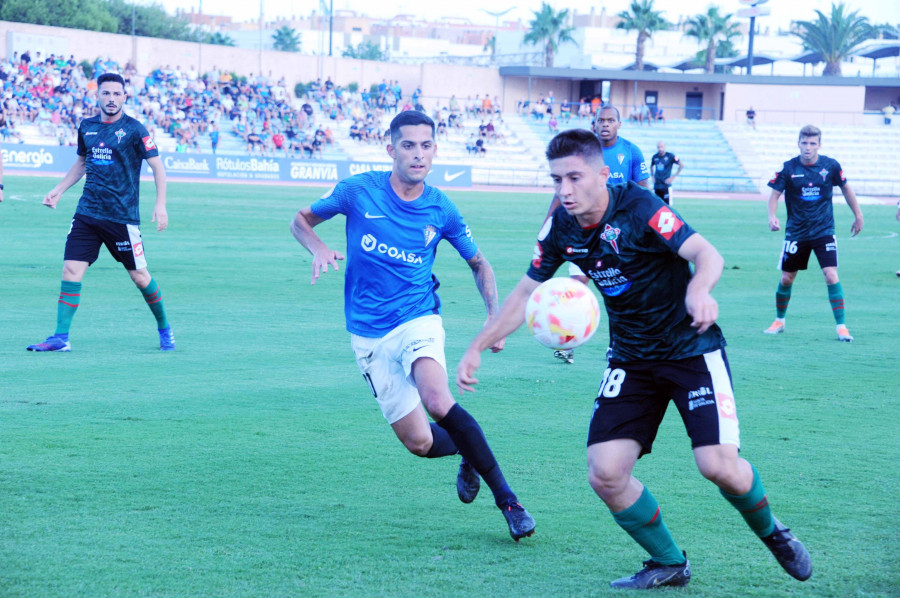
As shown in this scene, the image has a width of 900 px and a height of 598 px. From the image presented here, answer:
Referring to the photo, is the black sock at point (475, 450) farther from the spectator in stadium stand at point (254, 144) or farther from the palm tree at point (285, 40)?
the palm tree at point (285, 40)

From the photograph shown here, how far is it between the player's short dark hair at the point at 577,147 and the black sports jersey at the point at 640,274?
0.22m

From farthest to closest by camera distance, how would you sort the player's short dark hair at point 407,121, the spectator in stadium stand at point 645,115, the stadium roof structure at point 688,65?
the stadium roof structure at point 688,65 < the spectator in stadium stand at point 645,115 < the player's short dark hair at point 407,121

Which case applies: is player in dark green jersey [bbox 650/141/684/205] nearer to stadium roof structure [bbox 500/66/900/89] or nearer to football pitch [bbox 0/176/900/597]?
football pitch [bbox 0/176/900/597]

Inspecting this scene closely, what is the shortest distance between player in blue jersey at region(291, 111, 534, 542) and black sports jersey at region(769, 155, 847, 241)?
6.59m

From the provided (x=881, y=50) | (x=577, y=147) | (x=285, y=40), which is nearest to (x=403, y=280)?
(x=577, y=147)

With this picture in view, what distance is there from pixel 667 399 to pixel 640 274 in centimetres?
58

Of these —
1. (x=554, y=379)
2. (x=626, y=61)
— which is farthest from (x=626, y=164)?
(x=626, y=61)

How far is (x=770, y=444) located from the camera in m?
6.52

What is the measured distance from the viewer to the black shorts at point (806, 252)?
10914mm

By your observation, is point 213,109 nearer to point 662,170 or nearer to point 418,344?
point 662,170

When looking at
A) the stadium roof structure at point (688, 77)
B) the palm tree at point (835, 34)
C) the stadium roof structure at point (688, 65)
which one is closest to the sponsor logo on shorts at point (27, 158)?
the stadium roof structure at point (688, 77)

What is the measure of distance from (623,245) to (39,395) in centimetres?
500

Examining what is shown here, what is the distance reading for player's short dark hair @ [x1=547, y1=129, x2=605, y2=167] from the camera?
4.16 meters

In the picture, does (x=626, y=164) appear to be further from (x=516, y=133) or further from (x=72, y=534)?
(x=516, y=133)
